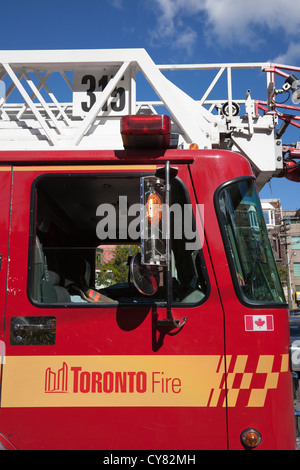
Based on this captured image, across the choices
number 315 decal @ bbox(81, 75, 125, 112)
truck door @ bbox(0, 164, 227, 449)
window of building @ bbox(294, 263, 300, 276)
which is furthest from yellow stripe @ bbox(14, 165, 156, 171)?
window of building @ bbox(294, 263, 300, 276)

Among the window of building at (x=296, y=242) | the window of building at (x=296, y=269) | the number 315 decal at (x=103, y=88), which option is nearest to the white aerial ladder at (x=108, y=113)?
the number 315 decal at (x=103, y=88)

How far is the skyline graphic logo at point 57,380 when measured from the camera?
2.32 m

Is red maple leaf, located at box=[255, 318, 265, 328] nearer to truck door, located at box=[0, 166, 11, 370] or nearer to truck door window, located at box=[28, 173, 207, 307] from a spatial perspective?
truck door window, located at box=[28, 173, 207, 307]

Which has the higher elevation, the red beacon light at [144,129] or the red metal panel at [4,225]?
the red beacon light at [144,129]

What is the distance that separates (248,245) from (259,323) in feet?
1.56

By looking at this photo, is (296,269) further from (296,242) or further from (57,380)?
(57,380)

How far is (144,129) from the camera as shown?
2.53 meters

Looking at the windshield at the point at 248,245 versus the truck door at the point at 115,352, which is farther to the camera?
the windshield at the point at 248,245

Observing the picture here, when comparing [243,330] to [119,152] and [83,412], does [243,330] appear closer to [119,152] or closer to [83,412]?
[83,412]

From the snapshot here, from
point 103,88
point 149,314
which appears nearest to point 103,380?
point 149,314

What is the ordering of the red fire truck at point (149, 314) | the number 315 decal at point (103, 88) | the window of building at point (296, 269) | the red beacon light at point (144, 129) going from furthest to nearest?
the window of building at point (296, 269), the number 315 decal at point (103, 88), the red beacon light at point (144, 129), the red fire truck at point (149, 314)

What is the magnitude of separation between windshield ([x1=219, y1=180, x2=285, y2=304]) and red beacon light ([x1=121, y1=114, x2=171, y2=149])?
1.75 feet

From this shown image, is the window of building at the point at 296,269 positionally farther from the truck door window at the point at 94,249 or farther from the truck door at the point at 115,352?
the truck door at the point at 115,352

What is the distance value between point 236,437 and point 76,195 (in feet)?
6.08
